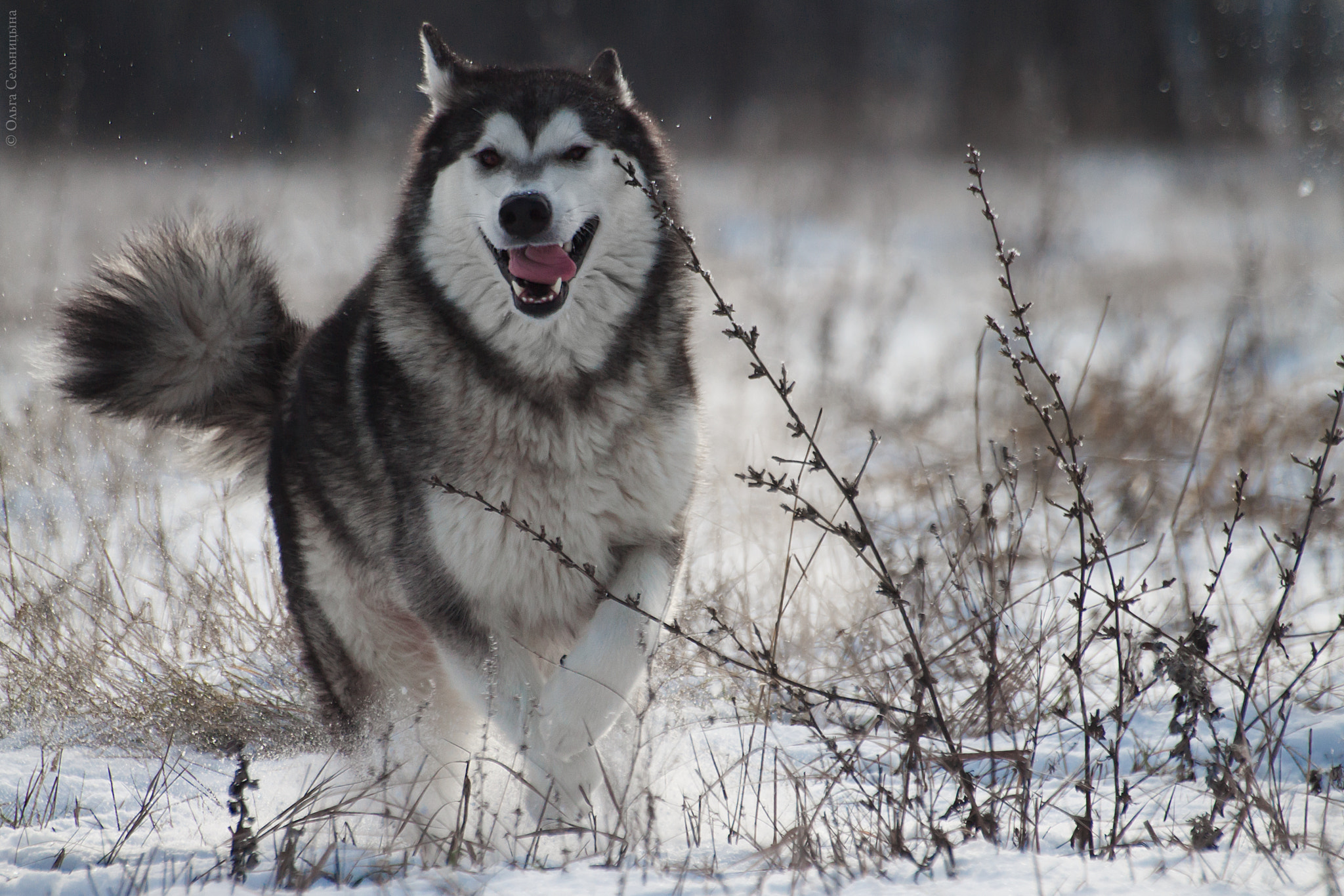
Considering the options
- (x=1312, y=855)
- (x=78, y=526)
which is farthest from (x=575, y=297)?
(x=78, y=526)

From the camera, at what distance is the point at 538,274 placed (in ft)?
8.03

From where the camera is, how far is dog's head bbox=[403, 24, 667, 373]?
2451 millimetres

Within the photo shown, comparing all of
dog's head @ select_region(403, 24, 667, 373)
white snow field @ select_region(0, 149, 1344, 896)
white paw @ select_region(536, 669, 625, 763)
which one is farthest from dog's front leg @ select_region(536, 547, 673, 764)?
dog's head @ select_region(403, 24, 667, 373)

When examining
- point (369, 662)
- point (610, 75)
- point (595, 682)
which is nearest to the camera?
point (595, 682)

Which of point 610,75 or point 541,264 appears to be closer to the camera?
point 541,264

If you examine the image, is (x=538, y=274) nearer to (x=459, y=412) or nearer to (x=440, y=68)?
(x=459, y=412)

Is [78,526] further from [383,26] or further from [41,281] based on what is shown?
[383,26]

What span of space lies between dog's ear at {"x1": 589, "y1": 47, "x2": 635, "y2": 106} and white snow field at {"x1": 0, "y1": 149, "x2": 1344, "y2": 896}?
1.00m

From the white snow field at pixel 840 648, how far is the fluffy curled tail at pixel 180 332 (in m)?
0.30

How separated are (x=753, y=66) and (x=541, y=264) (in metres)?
18.8

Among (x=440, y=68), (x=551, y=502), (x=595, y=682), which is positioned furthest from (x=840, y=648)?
(x=440, y=68)

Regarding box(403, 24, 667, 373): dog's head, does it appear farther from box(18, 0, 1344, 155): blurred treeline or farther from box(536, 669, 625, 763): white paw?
box(18, 0, 1344, 155): blurred treeline

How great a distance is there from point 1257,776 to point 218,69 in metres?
9.36

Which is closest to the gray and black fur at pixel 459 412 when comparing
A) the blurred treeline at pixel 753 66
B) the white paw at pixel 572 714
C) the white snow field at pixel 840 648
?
the white paw at pixel 572 714
